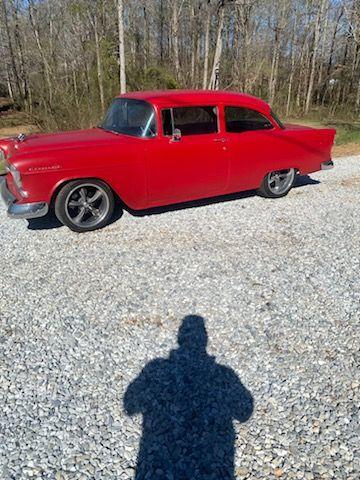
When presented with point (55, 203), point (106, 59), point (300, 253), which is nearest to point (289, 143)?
point (300, 253)

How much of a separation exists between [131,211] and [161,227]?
0.85m

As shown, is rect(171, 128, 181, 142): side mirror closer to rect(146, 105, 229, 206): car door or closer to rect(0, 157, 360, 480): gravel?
rect(146, 105, 229, 206): car door

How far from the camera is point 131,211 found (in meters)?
5.89

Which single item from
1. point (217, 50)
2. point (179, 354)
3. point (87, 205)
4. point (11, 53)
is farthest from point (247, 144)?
point (11, 53)

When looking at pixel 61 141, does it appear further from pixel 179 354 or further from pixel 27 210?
pixel 179 354

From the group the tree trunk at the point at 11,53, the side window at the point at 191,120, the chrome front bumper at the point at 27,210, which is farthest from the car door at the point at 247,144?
the tree trunk at the point at 11,53

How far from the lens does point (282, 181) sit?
6574 mm

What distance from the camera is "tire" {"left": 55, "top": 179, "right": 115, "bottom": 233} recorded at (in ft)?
15.8

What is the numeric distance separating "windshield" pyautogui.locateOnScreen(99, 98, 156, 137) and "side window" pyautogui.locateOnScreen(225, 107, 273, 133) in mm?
1215

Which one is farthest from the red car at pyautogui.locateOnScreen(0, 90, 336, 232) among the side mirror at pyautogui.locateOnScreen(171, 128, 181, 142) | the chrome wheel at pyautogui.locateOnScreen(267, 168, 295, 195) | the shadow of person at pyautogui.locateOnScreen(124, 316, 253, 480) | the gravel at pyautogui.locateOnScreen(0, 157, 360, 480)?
the shadow of person at pyautogui.locateOnScreen(124, 316, 253, 480)

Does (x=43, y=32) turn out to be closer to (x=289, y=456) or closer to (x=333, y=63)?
(x=333, y=63)

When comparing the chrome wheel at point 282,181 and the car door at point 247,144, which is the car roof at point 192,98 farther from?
the chrome wheel at point 282,181

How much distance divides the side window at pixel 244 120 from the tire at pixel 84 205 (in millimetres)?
2093

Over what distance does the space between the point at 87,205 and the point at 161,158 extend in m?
1.18
